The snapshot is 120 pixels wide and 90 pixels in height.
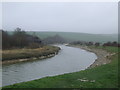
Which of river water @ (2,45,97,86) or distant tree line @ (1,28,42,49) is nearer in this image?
river water @ (2,45,97,86)

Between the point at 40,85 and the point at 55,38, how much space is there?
183 m

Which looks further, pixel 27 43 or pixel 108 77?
pixel 27 43

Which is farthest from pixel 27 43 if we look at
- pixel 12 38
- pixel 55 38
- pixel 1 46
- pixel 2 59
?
pixel 55 38

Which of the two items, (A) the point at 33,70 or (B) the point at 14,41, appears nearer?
(A) the point at 33,70

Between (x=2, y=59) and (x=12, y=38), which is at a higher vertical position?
(x=12, y=38)

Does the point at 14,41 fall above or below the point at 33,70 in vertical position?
above

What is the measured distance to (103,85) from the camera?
12.4 meters

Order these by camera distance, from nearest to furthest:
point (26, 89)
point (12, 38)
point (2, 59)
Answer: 1. point (26, 89)
2. point (2, 59)
3. point (12, 38)

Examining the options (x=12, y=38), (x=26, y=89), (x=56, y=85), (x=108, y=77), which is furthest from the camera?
(x=12, y=38)

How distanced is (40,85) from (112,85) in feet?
16.0

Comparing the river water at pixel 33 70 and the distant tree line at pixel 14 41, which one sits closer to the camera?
the river water at pixel 33 70

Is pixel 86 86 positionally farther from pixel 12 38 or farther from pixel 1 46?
pixel 12 38

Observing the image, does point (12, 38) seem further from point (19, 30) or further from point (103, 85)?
point (103, 85)

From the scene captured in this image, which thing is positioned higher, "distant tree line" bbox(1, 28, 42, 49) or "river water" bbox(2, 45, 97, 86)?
"distant tree line" bbox(1, 28, 42, 49)
